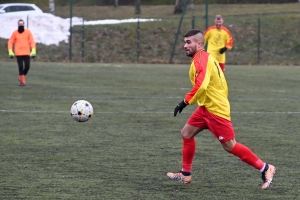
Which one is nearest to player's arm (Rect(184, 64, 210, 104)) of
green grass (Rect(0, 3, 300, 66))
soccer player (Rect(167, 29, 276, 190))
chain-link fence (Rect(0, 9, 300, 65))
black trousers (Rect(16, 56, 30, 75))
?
soccer player (Rect(167, 29, 276, 190))

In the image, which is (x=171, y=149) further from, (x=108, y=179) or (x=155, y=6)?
(x=155, y=6)

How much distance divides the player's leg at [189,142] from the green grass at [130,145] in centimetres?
13

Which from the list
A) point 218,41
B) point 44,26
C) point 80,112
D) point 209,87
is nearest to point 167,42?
point 44,26

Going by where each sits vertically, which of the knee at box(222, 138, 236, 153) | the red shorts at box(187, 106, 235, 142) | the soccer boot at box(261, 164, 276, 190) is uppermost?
the red shorts at box(187, 106, 235, 142)

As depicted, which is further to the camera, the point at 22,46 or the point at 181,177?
the point at 22,46

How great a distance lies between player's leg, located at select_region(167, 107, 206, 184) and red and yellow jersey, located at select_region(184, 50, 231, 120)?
23cm

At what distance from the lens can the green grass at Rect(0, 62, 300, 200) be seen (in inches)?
265

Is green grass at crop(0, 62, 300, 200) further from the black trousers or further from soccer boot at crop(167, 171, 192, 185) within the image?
the black trousers

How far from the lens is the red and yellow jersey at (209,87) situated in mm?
6633

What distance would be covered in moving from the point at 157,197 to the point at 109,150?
2.61 meters

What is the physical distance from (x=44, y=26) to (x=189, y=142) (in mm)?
29038

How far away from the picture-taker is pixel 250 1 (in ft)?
123

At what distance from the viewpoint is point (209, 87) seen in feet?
22.2

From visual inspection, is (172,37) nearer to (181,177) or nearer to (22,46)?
(22,46)
